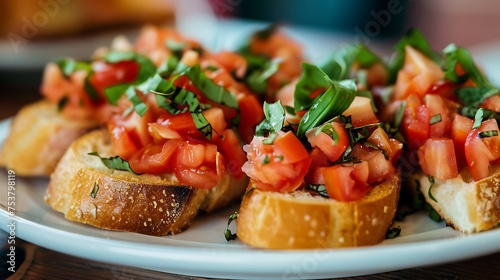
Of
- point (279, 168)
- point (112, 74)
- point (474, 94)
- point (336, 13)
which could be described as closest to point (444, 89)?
point (474, 94)

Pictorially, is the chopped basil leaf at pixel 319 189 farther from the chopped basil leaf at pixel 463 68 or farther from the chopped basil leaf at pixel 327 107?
the chopped basil leaf at pixel 463 68

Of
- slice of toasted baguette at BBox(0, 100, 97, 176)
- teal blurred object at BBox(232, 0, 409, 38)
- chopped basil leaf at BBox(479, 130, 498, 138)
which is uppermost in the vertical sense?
chopped basil leaf at BBox(479, 130, 498, 138)

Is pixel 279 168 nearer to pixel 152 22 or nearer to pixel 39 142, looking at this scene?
pixel 39 142

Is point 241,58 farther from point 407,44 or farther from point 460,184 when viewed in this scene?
point 460,184

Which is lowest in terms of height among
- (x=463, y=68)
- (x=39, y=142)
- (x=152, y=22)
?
(x=152, y=22)

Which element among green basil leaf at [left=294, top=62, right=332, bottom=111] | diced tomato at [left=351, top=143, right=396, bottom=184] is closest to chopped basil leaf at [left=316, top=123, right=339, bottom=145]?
diced tomato at [left=351, top=143, right=396, bottom=184]

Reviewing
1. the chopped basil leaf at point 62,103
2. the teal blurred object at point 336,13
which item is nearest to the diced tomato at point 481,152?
the chopped basil leaf at point 62,103

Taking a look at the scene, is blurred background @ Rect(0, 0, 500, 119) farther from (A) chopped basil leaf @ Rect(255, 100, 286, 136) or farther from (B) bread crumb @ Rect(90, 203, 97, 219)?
(B) bread crumb @ Rect(90, 203, 97, 219)
